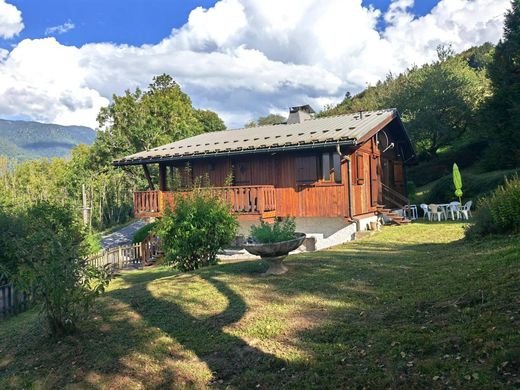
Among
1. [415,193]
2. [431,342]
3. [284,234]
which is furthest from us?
[415,193]

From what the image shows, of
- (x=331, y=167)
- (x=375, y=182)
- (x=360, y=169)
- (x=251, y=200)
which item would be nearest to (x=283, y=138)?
(x=331, y=167)

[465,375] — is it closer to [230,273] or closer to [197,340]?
[197,340]

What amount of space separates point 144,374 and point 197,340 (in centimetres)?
86

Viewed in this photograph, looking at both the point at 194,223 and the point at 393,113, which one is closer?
the point at 194,223

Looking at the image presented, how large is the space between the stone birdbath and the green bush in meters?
2.56

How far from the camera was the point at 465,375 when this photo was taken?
3.34m

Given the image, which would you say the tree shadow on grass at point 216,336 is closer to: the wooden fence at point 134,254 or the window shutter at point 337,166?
the wooden fence at point 134,254

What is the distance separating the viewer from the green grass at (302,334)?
380 cm

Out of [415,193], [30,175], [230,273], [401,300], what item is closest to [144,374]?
[401,300]

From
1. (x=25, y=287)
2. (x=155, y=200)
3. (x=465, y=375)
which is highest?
(x=155, y=200)

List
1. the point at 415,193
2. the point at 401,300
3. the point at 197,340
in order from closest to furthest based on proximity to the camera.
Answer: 1. the point at 197,340
2. the point at 401,300
3. the point at 415,193

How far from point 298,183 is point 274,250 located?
8.40 m

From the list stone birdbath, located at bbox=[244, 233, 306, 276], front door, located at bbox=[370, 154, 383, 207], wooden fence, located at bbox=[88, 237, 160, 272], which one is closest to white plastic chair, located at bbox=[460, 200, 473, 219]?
front door, located at bbox=[370, 154, 383, 207]

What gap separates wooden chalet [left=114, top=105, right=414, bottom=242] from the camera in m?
15.0
